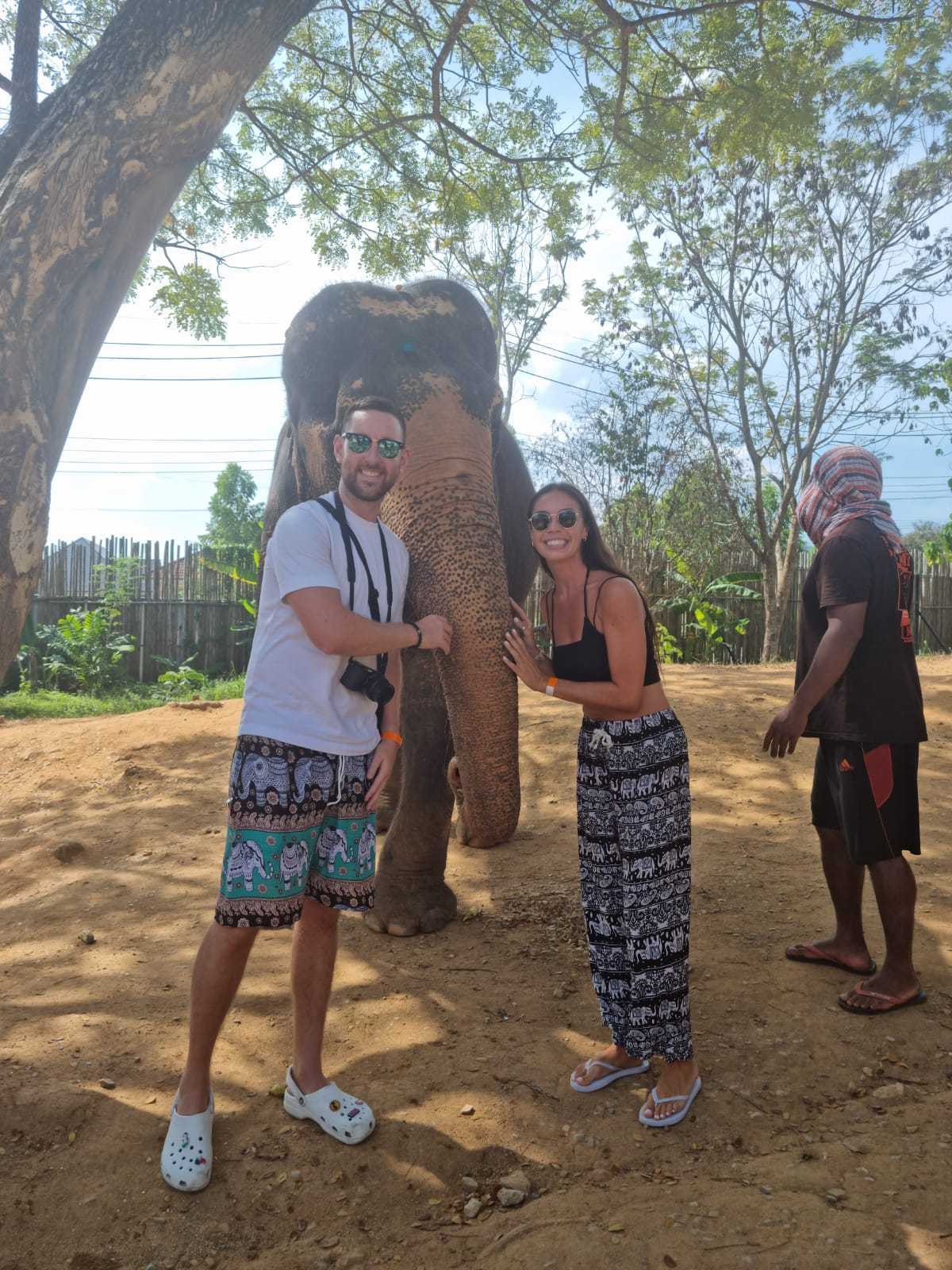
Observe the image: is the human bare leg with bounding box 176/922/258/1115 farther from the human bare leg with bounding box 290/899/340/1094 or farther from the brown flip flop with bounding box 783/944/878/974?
the brown flip flop with bounding box 783/944/878/974

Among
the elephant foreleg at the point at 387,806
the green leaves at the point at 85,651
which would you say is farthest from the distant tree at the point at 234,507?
the elephant foreleg at the point at 387,806

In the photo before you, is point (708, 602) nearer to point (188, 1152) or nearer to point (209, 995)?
point (209, 995)

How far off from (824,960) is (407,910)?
5.30 feet

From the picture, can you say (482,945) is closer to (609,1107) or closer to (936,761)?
(609,1107)

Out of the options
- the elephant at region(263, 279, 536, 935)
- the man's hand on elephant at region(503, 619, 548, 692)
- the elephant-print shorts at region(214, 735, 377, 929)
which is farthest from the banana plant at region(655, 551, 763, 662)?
the elephant-print shorts at region(214, 735, 377, 929)

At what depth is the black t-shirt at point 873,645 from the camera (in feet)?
10.3

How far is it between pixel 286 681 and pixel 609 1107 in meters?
1.50

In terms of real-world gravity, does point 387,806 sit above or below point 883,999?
above

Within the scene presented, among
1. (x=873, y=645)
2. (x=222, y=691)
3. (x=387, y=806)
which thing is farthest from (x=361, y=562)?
(x=222, y=691)

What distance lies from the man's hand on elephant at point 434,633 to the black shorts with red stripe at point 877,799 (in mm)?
1454

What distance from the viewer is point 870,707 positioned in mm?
3176

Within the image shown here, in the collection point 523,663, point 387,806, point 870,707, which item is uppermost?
point 523,663

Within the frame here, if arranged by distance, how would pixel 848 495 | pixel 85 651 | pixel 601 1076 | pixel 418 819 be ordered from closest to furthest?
1. pixel 601 1076
2. pixel 848 495
3. pixel 418 819
4. pixel 85 651

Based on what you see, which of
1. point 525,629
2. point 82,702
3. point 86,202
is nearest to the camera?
point 86,202
